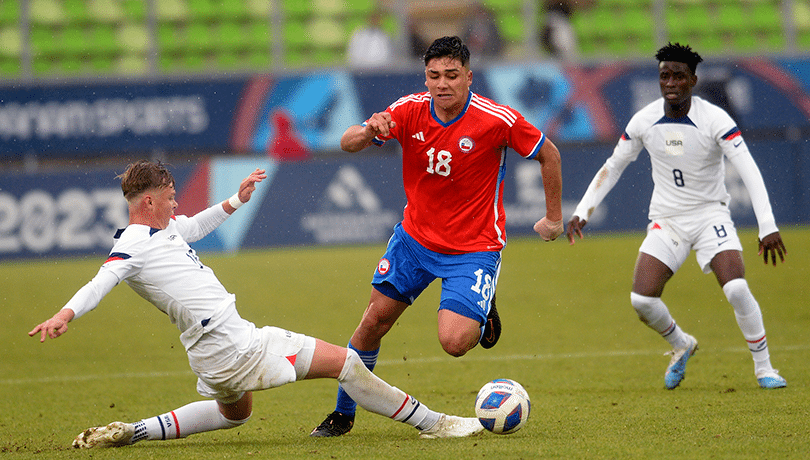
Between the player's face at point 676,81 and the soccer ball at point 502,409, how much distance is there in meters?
2.75

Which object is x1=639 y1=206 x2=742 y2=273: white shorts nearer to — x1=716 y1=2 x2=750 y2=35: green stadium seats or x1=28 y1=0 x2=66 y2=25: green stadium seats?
x1=716 y1=2 x2=750 y2=35: green stadium seats

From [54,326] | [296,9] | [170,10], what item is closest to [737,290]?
[54,326]

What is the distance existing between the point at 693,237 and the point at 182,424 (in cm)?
375

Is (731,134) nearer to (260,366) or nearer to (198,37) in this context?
(260,366)

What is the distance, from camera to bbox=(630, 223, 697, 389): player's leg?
6.75 m

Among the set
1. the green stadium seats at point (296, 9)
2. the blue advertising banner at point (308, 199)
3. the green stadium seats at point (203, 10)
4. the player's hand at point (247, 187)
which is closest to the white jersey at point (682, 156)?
the player's hand at point (247, 187)

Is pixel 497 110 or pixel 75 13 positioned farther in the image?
pixel 75 13

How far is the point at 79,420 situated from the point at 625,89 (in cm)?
1189

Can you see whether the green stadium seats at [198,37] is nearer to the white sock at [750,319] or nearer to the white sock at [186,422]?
the white sock at [750,319]

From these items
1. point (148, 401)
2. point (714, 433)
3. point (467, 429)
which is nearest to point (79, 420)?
point (148, 401)

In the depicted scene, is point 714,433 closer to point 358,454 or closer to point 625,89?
point 358,454

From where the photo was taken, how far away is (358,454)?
4758mm

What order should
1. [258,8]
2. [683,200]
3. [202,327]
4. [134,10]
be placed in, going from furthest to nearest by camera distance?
[258,8], [134,10], [683,200], [202,327]

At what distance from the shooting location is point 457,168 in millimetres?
5496
